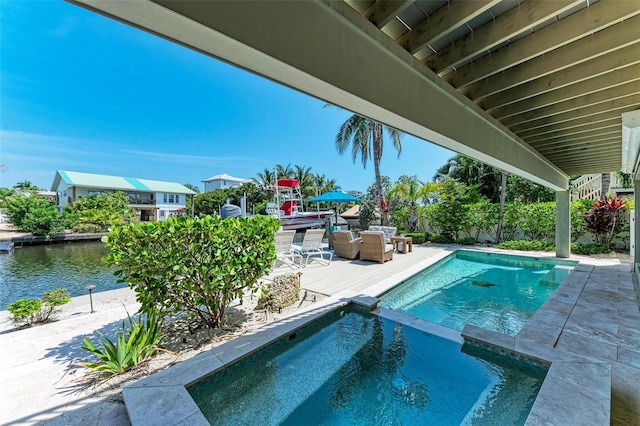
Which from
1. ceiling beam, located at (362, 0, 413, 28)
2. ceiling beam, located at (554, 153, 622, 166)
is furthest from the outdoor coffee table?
ceiling beam, located at (362, 0, 413, 28)

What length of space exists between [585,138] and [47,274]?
15974 mm

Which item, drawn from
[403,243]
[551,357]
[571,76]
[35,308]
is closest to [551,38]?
[571,76]

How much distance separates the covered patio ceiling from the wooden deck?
346 cm

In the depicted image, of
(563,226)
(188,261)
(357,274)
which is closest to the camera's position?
(188,261)

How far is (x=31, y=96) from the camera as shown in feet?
61.6

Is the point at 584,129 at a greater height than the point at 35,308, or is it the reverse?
the point at 584,129

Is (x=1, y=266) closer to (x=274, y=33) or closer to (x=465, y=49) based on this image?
(x=274, y=33)

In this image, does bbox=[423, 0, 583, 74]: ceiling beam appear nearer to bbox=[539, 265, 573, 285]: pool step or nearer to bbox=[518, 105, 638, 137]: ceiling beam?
bbox=[518, 105, 638, 137]: ceiling beam

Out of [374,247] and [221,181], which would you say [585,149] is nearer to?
[374,247]

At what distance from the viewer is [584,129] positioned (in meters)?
4.53

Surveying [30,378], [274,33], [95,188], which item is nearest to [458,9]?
[274,33]

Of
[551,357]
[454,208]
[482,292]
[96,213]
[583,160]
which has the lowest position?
[482,292]

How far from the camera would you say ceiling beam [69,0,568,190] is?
1.16 metres

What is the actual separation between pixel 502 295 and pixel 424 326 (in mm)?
3379
